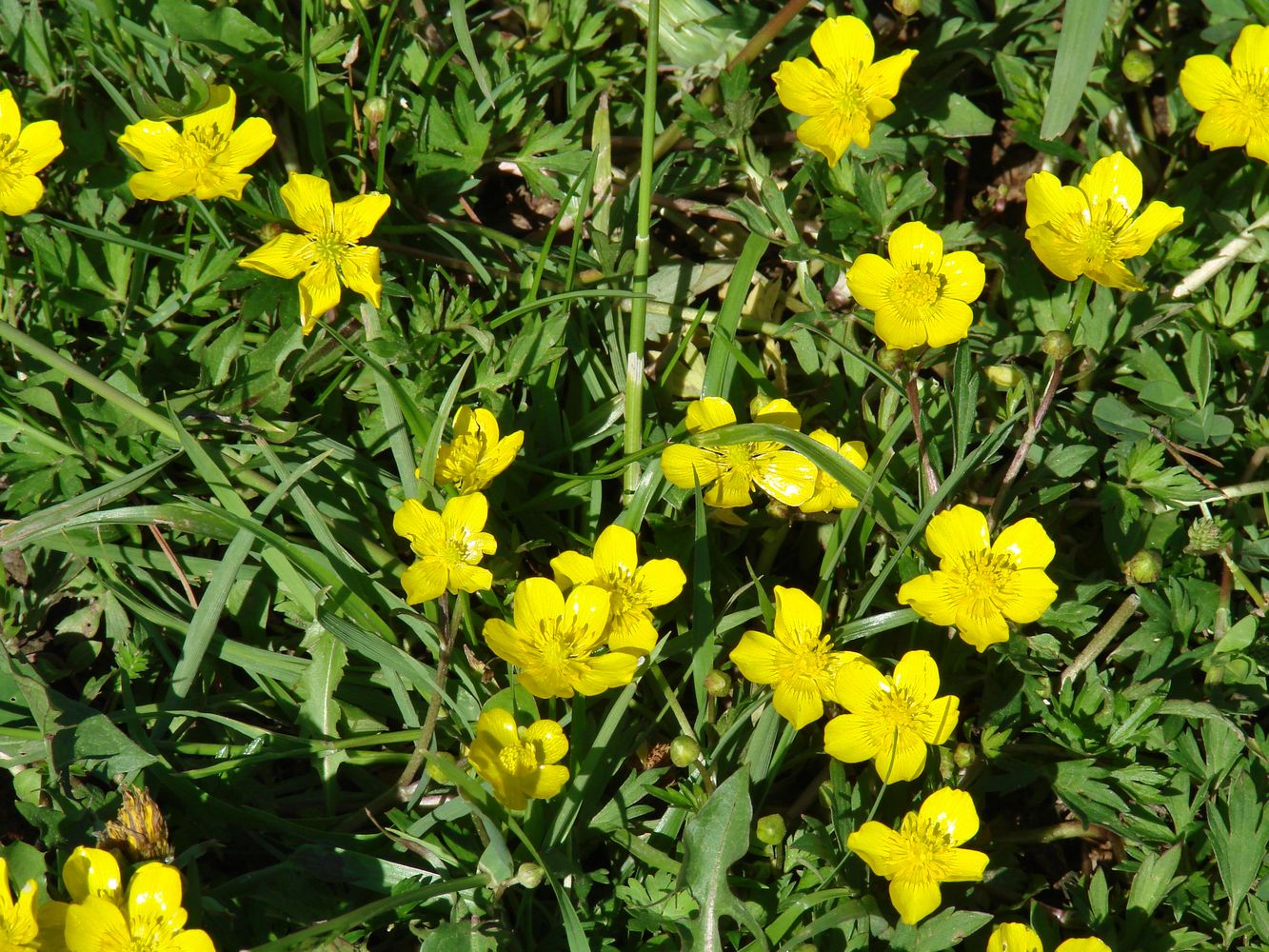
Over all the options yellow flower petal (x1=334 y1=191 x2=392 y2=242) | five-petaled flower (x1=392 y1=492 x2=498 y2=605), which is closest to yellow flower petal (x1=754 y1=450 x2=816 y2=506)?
five-petaled flower (x1=392 y1=492 x2=498 y2=605)

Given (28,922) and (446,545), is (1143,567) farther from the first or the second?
(28,922)

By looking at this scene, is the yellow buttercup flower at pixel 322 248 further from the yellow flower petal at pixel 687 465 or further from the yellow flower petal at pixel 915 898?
the yellow flower petal at pixel 915 898

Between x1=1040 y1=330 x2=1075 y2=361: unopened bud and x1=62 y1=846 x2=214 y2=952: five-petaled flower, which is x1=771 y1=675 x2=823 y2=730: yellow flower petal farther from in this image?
x1=62 y1=846 x2=214 y2=952: five-petaled flower

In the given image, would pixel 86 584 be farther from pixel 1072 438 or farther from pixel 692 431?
pixel 1072 438

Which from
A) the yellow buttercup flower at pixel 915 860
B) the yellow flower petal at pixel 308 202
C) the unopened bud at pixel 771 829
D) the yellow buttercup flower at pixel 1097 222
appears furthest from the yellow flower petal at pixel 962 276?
the yellow flower petal at pixel 308 202

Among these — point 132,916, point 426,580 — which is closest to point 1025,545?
point 426,580
